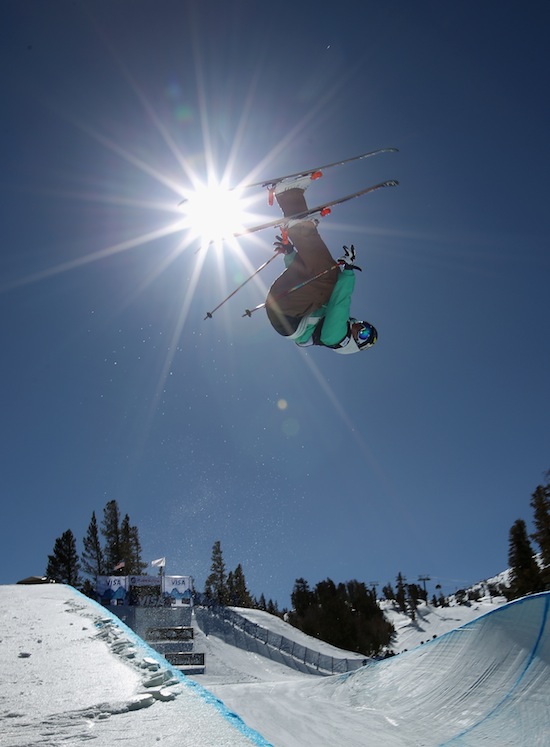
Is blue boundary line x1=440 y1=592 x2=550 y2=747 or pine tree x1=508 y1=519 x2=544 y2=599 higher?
pine tree x1=508 y1=519 x2=544 y2=599

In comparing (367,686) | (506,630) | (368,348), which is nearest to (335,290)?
(368,348)

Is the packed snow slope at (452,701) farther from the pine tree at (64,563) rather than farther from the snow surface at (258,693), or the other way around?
the pine tree at (64,563)

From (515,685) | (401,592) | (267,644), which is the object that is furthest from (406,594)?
(515,685)

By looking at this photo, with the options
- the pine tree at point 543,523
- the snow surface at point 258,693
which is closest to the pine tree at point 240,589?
the pine tree at point 543,523

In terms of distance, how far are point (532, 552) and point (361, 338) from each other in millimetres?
42763

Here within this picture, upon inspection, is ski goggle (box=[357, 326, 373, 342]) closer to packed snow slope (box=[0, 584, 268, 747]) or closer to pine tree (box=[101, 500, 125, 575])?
packed snow slope (box=[0, 584, 268, 747])

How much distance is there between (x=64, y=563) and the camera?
42.4 m

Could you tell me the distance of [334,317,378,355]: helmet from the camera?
25.3ft

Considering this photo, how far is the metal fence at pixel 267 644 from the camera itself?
88.5ft

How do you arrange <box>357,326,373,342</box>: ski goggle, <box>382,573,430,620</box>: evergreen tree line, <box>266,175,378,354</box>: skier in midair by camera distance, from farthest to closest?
1. <box>382,573,430,620</box>: evergreen tree line
2. <box>357,326,373,342</box>: ski goggle
3. <box>266,175,378,354</box>: skier in midair

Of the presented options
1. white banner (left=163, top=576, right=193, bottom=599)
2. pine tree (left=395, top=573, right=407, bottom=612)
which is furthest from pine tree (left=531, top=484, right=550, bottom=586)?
pine tree (left=395, top=573, right=407, bottom=612)

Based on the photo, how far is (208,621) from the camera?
2967cm

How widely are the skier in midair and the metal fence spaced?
80.1ft

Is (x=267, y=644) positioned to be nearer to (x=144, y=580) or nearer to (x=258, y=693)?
(x=144, y=580)
